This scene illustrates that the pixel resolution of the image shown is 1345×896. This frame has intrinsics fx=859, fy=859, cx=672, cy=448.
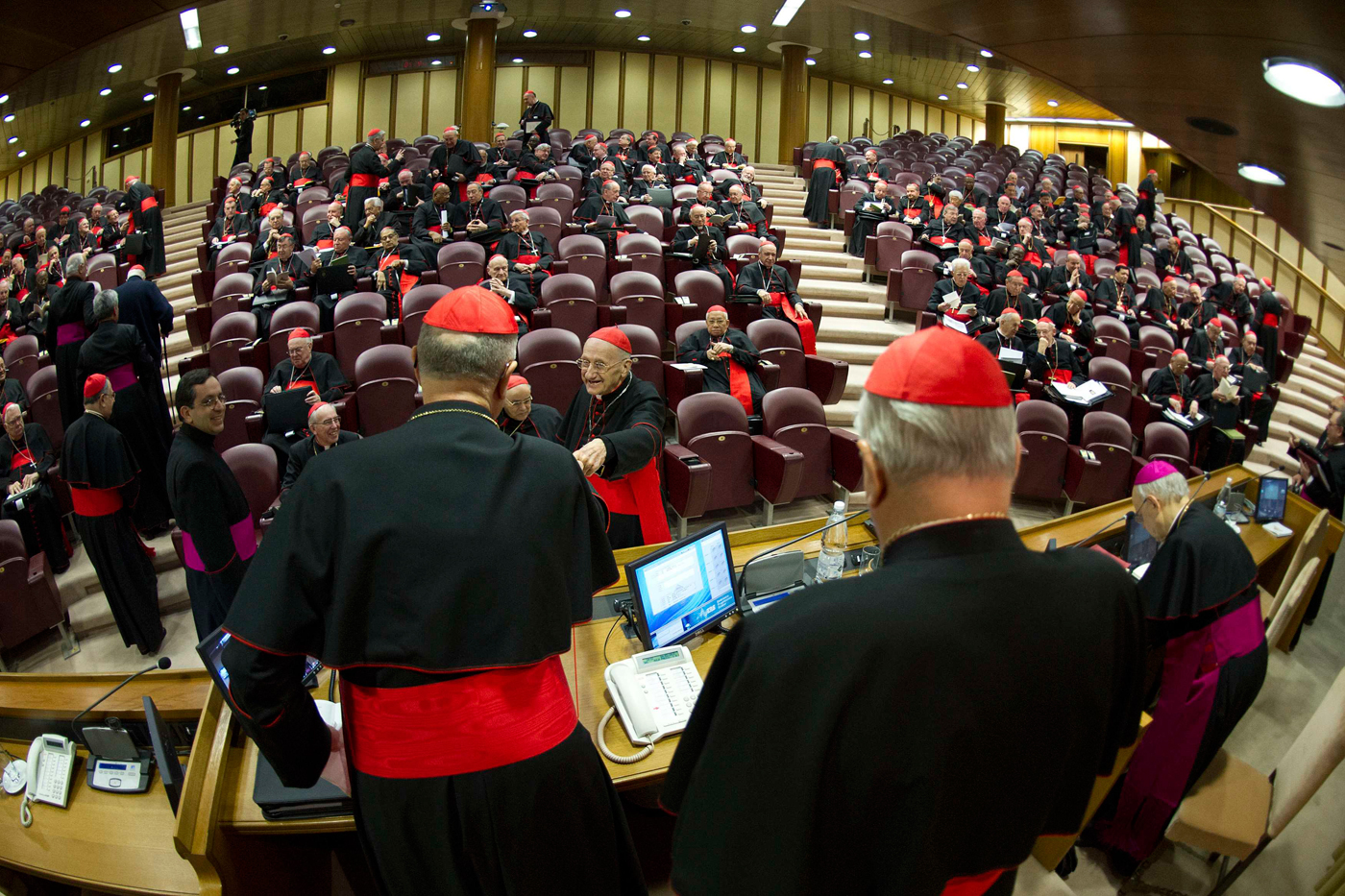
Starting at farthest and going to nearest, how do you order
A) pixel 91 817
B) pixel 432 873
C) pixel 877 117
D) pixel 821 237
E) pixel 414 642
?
pixel 877 117 < pixel 821 237 < pixel 91 817 < pixel 432 873 < pixel 414 642

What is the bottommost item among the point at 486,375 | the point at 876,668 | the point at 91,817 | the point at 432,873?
the point at 91,817

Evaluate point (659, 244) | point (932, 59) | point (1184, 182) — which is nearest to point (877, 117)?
point (932, 59)

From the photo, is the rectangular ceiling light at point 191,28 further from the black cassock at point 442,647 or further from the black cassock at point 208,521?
the black cassock at point 442,647

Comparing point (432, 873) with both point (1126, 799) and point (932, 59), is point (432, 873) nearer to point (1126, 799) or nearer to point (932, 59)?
point (1126, 799)

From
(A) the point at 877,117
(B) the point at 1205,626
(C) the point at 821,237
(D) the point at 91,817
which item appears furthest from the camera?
(A) the point at 877,117

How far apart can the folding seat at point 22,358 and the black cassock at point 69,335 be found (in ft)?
4.08

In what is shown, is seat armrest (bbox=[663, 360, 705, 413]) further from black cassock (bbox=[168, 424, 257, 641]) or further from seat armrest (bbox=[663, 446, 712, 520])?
black cassock (bbox=[168, 424, 257, 641])

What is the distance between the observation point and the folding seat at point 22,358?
7.43 meters

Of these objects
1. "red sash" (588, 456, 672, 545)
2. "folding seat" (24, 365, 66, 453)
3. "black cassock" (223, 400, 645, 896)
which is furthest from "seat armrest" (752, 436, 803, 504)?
"folding seat" (24, 365, 66, 453)

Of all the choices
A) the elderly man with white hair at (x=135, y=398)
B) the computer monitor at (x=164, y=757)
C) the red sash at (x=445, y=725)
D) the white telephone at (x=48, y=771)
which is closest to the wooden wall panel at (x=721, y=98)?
the elderly man with white hair at (x=135, y=398)

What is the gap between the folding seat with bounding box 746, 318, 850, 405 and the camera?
6598 mm

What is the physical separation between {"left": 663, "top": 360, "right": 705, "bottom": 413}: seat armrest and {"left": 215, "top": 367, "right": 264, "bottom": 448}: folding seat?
272cm

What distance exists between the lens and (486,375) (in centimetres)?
169

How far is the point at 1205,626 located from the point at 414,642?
9.04 feet
